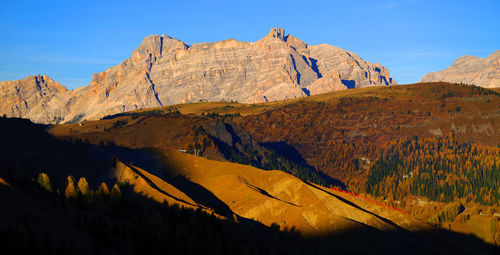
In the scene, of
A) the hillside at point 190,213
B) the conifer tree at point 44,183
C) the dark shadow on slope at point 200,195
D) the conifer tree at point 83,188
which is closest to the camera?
the hillside at point 190,213

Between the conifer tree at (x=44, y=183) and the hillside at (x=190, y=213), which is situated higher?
the conifer tree at (x=44, y=183)

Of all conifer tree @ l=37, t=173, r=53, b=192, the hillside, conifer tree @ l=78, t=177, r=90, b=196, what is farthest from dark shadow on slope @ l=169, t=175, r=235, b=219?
conifer tree @ l=37, t=173, r=53, b=192

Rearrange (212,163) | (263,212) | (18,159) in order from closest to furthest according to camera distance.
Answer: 1. (263,212)
2. (18,159)
3. (212,163)

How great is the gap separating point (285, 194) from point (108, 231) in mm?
81141

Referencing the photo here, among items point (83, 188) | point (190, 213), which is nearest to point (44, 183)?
point (83, 188)

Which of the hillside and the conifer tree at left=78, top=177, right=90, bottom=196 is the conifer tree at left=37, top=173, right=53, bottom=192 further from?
the conifer tree at left=78, top=177, right=90, bottom=196

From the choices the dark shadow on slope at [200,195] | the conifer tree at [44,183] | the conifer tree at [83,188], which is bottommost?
the dark shadow on slope at [200,195]

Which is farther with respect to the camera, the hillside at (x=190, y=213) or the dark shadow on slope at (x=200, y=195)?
the dark shadow on slope at (x=200, y=195)

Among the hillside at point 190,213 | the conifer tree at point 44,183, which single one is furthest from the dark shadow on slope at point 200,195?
the conifer tree at point 44,183

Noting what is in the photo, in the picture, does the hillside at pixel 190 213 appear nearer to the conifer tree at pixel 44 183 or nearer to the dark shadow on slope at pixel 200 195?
the dark shadow on slope at pixel 200 195

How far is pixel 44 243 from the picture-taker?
68000mm

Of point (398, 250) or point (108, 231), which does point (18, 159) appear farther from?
point (398, 250)

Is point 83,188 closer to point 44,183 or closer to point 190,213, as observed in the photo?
point 44,183

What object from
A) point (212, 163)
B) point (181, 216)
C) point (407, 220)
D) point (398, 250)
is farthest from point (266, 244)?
point (212, 163)
